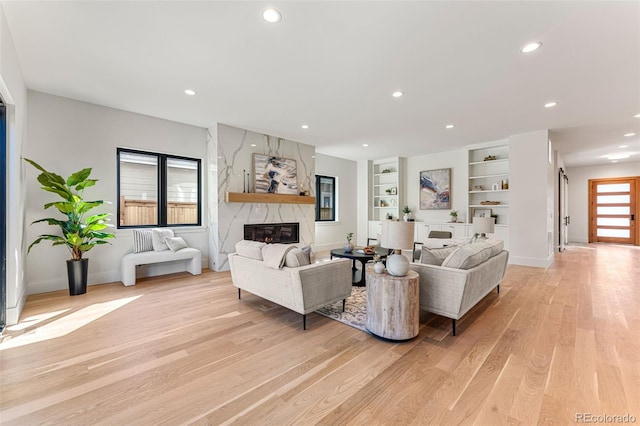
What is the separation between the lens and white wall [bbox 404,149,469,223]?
7.18m

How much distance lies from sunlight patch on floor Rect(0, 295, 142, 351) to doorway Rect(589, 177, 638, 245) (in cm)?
1390

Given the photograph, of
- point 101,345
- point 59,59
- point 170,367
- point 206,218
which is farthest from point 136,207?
point 170,367

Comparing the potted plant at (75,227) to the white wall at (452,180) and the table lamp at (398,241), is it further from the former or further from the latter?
the white wall at (452,180)

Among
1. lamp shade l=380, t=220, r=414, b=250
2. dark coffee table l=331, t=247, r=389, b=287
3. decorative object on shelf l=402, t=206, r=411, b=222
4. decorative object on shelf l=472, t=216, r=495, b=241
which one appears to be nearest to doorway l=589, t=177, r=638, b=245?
decorative object on shelf l=402, t=206, r=411, b=222

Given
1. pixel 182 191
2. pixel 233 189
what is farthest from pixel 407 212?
pixel 182 191

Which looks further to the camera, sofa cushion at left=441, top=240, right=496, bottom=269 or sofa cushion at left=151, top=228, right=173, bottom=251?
sofa cushion at left=151, top=228, right=173, bottom=251

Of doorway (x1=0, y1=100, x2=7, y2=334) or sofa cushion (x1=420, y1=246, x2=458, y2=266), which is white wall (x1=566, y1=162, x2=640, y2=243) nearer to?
sofa cushion (x1=420, y1=246, x2=458, y2=266)

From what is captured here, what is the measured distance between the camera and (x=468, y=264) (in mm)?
2740

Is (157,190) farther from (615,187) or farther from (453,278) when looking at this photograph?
(615,187)

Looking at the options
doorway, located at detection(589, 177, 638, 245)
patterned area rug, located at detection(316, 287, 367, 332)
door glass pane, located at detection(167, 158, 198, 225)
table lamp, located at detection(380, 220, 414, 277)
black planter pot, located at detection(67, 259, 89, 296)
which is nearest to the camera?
table lamp, located at detection(380, 220, 414, 277)

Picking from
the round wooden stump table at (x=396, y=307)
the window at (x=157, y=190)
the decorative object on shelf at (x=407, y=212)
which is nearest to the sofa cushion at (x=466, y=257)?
the round wooden stump table at (x=396, y=307)

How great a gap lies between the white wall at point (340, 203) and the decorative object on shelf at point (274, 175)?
1.74 meters

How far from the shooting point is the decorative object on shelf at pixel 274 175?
5841 mm

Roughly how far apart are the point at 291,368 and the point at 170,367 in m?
0.94
